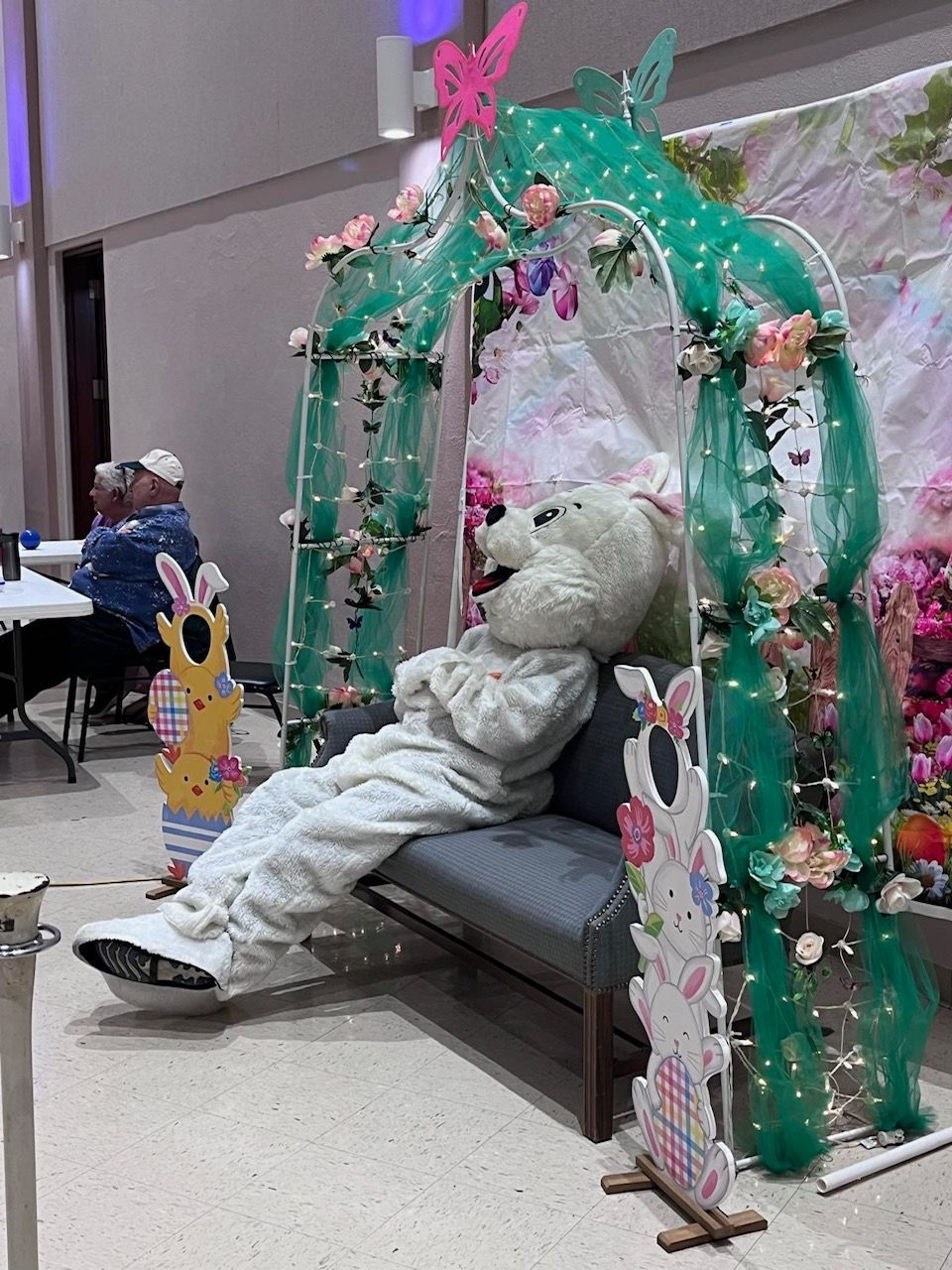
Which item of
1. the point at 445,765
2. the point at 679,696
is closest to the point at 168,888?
the point at 445,765

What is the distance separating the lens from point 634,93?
10.0 ft

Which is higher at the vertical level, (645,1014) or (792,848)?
(792,848)

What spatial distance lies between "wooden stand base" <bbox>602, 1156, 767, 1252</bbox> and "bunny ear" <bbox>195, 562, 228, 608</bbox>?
76.2 inches

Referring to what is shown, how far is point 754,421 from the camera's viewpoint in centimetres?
248

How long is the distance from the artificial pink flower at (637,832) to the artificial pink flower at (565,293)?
75.0 inches

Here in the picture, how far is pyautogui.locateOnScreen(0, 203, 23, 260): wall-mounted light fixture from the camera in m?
9.05

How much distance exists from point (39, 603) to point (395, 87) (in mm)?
2228

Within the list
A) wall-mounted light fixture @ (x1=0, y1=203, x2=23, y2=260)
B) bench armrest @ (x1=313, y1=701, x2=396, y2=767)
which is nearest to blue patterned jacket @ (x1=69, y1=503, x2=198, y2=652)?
bench armrest @ (x1=313, y1=701, x2=396, y2=767)

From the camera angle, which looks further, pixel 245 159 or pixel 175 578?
pixel 245 159

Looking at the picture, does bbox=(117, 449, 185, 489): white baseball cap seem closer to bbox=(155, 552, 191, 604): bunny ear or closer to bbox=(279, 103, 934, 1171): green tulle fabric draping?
bbox=(155, 552, 191, 604): bunny ear

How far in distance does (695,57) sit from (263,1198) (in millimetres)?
3003

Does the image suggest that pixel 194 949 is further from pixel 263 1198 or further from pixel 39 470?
pixel 39 470

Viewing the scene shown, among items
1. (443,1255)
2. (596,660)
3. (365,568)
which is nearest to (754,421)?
(596,660)

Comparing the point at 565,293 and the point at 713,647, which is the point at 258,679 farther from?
the point at 713,647
